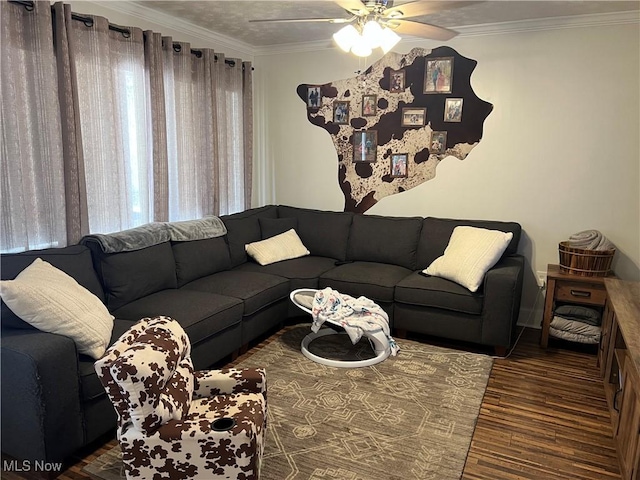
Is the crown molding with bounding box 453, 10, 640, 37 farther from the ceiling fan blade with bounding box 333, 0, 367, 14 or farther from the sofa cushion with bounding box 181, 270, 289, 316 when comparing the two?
the sofa cushion with bounding box 181, 270, 289, 316

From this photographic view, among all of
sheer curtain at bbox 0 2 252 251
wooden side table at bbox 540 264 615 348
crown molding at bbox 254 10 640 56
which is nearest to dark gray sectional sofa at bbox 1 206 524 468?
wooden side table at bbox 540 264 615 348

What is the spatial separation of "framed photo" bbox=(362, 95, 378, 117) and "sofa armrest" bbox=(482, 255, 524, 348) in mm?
1942

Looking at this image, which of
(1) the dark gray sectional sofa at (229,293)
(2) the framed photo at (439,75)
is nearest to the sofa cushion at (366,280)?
(1) the dark gray sectional sofa at (229,293)

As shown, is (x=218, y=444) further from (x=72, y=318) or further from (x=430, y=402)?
(x=430, y=402)

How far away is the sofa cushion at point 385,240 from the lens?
4320mm

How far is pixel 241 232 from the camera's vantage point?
435 cm

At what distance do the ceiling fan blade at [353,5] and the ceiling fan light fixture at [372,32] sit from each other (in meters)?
0.08

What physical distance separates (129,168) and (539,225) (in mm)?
3339

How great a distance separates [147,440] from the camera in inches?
75.7

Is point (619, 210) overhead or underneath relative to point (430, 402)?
overhead

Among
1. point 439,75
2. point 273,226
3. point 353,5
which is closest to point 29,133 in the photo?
point 353,5

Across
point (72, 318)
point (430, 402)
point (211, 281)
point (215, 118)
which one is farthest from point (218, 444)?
point (215, 118)

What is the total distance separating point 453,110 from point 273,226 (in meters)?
1.93

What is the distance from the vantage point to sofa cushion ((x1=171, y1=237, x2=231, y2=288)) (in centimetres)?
364
